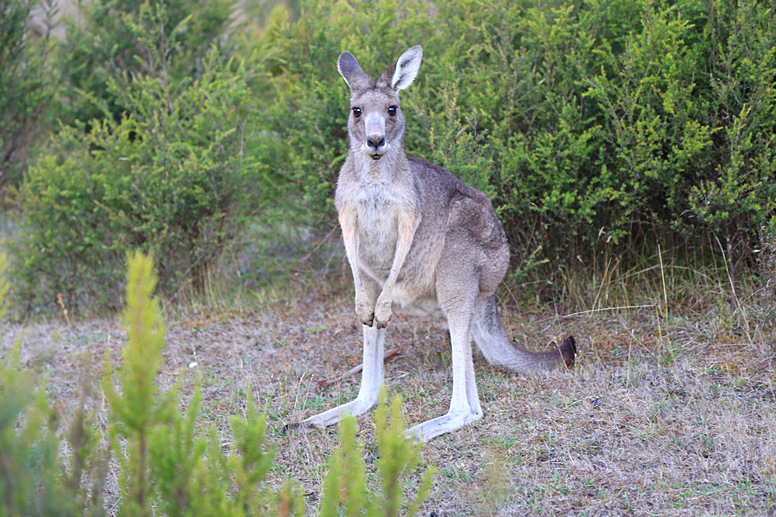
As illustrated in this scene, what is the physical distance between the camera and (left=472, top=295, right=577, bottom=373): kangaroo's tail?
3977 mm

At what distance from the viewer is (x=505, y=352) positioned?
3.97 metres

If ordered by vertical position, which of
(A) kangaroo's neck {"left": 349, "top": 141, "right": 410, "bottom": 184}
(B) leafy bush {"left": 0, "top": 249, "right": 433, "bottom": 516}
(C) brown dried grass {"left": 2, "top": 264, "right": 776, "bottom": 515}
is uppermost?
(A) kangaroo's neck {"left": 349, "top": 141, "right": 410, "bottom": 184}

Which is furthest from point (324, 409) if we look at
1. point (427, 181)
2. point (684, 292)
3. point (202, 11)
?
point (202, 11)

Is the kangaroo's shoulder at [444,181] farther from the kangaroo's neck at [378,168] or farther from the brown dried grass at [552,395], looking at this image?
the brown dried grass at [552,395]

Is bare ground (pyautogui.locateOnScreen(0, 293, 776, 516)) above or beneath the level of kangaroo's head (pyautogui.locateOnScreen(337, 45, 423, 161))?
beneath

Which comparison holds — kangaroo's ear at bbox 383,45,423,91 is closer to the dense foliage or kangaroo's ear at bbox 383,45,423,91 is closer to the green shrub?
the dense foliage

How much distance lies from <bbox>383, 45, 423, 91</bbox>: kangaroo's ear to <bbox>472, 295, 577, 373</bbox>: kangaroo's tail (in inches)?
50.1

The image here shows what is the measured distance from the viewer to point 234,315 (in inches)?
231

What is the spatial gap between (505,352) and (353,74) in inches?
66.9

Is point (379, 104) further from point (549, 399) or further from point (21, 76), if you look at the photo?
point (21, 76)

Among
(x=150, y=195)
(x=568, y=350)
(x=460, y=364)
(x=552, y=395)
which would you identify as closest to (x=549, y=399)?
(x=552, y=395)

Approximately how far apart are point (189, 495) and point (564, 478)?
162 centimetres

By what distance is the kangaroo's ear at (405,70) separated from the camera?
361 centimetres

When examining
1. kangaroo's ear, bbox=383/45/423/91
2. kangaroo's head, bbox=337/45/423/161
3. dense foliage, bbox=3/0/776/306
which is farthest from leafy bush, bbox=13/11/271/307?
kangaroo's ear, bbox=383/45/423/91
